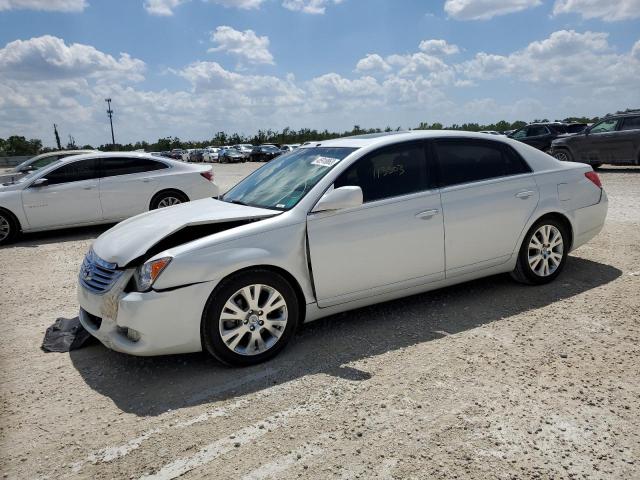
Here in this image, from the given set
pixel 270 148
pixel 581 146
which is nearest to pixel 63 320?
pixel 581 146

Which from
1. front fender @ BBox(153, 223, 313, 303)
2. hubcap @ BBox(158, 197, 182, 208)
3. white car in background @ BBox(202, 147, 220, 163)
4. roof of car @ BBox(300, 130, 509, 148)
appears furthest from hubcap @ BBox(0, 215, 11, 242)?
white car in background @ BBox(202, 147, 220, 163)

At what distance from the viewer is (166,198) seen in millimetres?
10172

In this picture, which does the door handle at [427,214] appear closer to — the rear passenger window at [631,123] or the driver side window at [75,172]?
the driver side window at [75,172]

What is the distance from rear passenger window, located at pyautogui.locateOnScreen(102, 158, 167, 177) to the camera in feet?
32.2

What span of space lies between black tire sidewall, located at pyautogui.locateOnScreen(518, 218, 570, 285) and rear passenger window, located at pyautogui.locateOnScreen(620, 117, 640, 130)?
1255 centimetres

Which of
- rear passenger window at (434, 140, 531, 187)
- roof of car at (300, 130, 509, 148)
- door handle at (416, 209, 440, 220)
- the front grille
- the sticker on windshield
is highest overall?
roof of car at (300, 130, 509, 148)

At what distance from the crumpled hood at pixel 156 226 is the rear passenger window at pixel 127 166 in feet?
18.4

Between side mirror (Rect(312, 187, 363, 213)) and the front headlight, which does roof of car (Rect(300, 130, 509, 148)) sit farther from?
the front headlight

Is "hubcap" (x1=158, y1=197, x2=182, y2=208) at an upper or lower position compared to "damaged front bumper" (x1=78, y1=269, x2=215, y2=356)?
upper

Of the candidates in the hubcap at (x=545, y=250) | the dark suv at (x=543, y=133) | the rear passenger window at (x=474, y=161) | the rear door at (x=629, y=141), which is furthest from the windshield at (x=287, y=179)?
the dark suv at (x=543, y=133)

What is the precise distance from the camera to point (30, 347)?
451 cm

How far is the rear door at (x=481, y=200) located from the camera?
4.67 m

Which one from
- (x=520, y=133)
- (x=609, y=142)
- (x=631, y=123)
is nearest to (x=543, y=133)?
(x=520, y=133)

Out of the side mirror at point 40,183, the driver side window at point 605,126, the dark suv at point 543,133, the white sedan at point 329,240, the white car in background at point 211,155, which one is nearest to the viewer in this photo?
the white sedan at point 329,240
